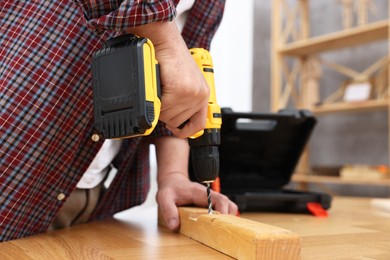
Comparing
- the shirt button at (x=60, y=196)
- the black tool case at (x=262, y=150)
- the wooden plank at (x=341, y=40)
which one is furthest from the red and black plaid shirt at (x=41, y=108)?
the wooden plank at (x=341, y=40)

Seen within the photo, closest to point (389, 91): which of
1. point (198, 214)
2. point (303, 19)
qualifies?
point (303, 19)

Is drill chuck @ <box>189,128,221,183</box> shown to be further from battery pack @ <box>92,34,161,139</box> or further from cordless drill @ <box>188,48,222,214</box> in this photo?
battery pack @ <box>92,34,161,139</box>

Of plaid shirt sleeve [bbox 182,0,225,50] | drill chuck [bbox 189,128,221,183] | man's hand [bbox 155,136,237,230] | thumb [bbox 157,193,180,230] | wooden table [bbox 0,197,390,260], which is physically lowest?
wooden table [bbox 0,197,390,260]

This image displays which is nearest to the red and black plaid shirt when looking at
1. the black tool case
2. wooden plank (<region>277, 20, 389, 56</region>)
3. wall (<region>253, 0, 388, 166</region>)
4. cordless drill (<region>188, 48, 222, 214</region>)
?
cordless drill (<region>188, 48, 222, 214</region>)

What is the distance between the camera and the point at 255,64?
3057 mm

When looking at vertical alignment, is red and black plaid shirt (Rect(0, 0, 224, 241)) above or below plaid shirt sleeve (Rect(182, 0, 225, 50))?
below

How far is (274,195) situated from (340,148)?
167 centimetres

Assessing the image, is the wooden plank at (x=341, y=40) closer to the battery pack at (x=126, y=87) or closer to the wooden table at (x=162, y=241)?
the wooden table at (x=162, y=241)

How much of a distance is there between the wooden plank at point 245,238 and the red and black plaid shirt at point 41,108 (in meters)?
0.27

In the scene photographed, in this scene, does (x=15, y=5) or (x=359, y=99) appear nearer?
(x=15, y=5)

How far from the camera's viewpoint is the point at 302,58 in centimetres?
289

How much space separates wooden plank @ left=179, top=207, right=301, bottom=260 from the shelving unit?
175 centimetres

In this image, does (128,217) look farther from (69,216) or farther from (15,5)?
(15,5)

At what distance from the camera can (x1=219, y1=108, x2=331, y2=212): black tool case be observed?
1385 mm
